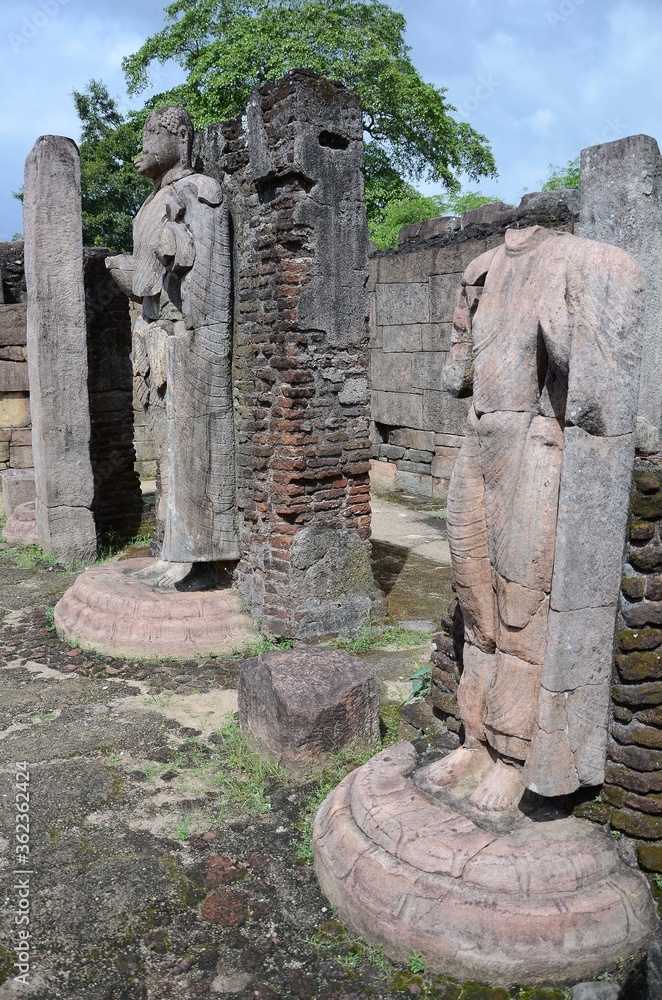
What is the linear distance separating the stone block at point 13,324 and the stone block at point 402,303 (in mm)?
4520

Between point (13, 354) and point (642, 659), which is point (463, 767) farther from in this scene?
point (13, 354)

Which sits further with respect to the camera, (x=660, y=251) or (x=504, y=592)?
(x=660, y=251)

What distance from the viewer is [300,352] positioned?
18.0ft

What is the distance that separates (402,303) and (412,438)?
1.75 meters

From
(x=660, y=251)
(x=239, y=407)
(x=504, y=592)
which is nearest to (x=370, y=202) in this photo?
(x=239, y=407)

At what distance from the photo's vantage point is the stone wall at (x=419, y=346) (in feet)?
32.8

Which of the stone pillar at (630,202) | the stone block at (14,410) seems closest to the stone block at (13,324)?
the stone block at (14,410)

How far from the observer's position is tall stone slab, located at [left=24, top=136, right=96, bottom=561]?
756 cm

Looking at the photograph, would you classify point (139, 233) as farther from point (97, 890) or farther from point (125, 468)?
point (97, 890)

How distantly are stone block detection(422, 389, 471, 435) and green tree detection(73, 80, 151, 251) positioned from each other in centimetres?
1358

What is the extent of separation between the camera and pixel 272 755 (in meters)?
4.11

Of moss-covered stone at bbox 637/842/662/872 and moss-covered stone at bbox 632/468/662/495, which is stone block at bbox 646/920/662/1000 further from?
moss-covered stone at bbox 632/468/662/495

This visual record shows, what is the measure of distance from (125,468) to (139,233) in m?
3.29

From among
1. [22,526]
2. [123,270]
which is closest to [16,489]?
[22,526]
